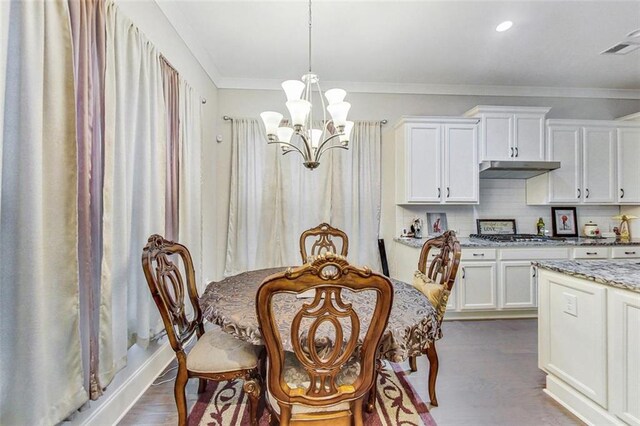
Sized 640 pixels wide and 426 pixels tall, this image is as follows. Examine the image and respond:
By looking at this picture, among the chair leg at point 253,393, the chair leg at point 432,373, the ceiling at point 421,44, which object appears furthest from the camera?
the ceiling at point 421,44

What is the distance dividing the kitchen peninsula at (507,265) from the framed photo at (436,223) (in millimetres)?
563

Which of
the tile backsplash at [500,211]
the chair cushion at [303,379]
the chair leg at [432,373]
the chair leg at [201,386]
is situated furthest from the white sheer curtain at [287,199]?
the chair cushion at [303,379]

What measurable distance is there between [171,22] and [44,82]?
5.21ft

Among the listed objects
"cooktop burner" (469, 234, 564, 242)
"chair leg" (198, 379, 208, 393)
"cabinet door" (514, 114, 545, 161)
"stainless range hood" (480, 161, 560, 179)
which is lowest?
"chair leg" (198, 379, 208, 393)

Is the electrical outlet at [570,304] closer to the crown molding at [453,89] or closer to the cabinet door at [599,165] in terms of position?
the cabinet door at [599,165]

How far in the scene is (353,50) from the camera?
9.49 feet

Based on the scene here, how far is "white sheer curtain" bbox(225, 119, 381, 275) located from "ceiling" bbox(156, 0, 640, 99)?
0.74 meters

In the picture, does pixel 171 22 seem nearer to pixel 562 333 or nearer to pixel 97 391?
pixel 97 391

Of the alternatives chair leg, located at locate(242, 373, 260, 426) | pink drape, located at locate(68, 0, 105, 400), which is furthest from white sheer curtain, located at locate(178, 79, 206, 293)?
chair leg, located at locate(242, 373, 260, 426)

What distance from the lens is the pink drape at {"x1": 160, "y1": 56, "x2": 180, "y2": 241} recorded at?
219 centimetres

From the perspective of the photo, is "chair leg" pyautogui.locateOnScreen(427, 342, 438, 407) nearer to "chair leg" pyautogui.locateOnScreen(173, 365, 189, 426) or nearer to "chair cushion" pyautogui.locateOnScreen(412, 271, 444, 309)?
"chair cushion" pyautogui.locateOnScreen(412, 271, 444, 309)

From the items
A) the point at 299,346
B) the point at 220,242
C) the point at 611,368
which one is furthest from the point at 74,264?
the point at 611,368

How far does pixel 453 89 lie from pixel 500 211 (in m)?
1.73

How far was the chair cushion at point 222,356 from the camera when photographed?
148cm
